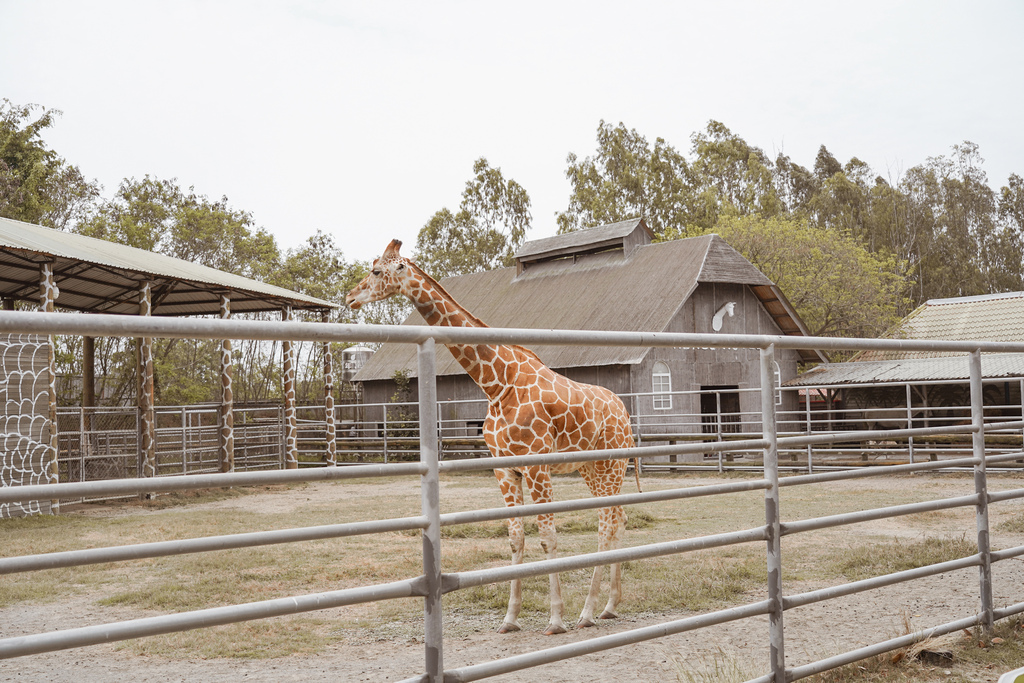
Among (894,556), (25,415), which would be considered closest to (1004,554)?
(894,556)

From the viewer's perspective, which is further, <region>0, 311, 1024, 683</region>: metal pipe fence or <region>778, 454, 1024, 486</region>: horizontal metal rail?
<region>778, 454, 1024, 486</region>: horizontal metal rail

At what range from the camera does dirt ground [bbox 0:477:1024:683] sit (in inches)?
158

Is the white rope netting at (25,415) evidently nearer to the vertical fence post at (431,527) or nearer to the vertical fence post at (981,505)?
the vertical fence post at (431,527)

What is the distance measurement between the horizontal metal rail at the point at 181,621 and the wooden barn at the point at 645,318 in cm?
1634

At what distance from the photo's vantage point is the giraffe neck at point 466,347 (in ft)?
16.3

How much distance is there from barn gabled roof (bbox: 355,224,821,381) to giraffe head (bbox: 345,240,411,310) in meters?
12.7

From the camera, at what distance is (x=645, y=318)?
20.6 m

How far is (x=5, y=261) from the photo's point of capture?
13.1 m

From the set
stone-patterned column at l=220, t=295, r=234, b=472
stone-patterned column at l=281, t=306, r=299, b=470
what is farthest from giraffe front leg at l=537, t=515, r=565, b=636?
stone-patterned column at l=281, t=306, r=299, b=470

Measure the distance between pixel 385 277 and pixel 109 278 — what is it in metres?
11.6

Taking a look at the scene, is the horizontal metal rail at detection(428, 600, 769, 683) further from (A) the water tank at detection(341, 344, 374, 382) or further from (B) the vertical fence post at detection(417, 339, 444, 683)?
(A) the water tank at detection(341, 344, 374, 382)

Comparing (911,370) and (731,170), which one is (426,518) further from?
(731,170)

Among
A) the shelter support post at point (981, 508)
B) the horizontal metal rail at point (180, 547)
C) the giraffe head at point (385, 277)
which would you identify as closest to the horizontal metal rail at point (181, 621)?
the horizontal metal rail at point (180, 547)

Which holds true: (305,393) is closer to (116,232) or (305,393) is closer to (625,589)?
(116,232)
